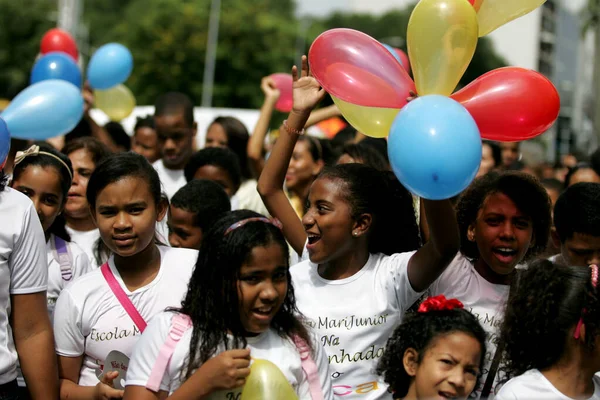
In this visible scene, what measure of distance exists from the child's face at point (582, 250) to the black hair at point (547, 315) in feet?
2.70

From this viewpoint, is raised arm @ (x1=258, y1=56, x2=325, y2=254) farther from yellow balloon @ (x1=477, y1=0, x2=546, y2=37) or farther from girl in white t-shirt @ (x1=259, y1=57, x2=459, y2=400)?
yellow balloon @ (x1=477, y1=0, x2=546, y2=37)

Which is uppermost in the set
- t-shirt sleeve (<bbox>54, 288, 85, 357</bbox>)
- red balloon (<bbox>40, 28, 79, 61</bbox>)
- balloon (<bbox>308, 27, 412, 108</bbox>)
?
red balloon (<bbox>40, 28, 79, 61</bbox>)

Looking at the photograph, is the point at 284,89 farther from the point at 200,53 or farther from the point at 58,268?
the point at 200,53

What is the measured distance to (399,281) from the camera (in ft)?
11.5

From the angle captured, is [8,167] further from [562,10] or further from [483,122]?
[562,10]

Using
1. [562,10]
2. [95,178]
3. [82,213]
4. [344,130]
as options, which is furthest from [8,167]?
[562,10]

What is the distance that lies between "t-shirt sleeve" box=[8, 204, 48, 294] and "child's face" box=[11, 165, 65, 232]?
2.20 feet

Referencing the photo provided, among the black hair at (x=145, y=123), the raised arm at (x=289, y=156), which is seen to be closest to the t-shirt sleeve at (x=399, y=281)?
the raised arm at (x=289, y=156)

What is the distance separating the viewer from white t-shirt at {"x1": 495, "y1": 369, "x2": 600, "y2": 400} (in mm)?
2957

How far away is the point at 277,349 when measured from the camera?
3.04 metres

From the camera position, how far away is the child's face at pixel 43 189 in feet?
13.4

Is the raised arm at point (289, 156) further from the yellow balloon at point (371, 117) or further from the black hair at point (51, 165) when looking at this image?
the black hair at point (51, 165)

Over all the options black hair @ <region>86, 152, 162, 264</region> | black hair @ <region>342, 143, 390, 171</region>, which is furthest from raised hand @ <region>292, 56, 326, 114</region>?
black hair @ <region>342, 143, 390, 171</region>

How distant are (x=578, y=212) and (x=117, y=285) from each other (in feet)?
6.61
